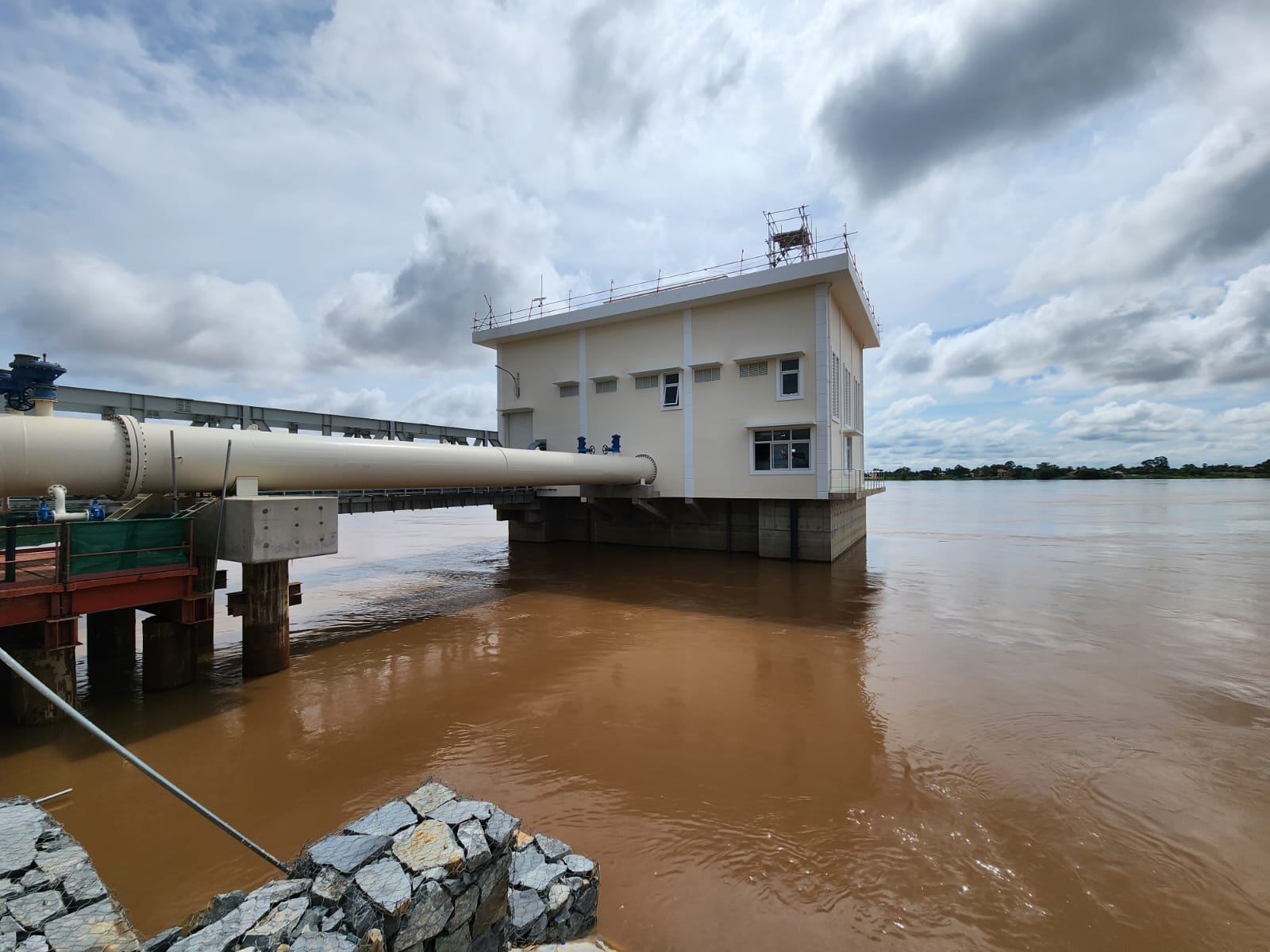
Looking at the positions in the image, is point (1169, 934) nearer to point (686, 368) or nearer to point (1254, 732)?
point (1254, 732)

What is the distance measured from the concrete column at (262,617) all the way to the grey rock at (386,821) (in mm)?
7376

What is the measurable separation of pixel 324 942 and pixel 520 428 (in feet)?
80.2

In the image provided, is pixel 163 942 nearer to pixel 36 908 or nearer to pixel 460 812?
pixel 36 908

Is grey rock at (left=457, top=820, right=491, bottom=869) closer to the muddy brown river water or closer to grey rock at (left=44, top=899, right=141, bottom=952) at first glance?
the muddy brown river water

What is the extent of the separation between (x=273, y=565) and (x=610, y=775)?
24.2 feet

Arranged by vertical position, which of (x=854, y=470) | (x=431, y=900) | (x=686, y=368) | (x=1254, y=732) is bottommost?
(x=1254, y=732)

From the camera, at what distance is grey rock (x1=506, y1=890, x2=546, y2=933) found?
12.6ft

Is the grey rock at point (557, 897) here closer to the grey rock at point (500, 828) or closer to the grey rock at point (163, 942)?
the grey rock at point (500, 828)

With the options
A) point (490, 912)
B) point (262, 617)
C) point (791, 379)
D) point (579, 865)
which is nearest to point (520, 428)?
point (791, 379)

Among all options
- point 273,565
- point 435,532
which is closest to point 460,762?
point 273,565

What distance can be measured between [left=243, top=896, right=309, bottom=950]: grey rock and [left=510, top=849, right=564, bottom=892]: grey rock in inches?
55.7

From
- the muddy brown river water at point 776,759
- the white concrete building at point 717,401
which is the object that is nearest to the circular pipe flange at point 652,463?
the white concrete building at point 717,401

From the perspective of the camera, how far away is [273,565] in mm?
9992

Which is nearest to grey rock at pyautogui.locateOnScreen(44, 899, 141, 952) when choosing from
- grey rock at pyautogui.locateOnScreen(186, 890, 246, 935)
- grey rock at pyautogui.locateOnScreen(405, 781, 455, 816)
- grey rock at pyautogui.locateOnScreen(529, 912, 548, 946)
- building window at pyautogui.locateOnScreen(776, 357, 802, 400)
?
grey rock at pyautogui.locateOnScreen(186, 890, 246, 935)
